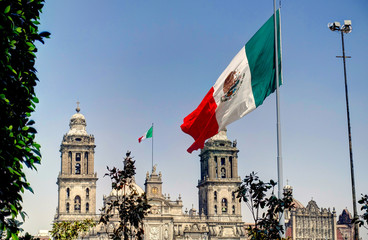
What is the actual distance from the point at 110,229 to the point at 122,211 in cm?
8403

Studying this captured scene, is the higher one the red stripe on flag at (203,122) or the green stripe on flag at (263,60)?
the green stripe on flag at (263,60)

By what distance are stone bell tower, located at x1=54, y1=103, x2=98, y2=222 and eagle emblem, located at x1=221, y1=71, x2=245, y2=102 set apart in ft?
307

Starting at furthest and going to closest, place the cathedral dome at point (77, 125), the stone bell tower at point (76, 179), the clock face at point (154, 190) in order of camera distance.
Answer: the clock face at point (154, 190), the cathedral dome at point (77, 125), the stone bell tower at point (76, 179)

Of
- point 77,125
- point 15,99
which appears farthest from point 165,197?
point 15,99

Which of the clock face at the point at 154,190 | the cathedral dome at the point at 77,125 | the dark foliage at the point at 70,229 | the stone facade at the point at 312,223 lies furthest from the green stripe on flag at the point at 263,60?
the stone facade at the point at 312,223

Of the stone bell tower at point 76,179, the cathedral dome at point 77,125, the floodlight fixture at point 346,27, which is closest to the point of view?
the floodlight fixture at point 346,27

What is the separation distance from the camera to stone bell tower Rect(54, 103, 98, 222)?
115312 millimetres

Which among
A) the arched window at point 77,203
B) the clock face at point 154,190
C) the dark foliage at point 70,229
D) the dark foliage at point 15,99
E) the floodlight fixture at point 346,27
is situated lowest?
the dark foliage at point 70,229

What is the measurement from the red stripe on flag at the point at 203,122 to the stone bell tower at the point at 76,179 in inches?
3621

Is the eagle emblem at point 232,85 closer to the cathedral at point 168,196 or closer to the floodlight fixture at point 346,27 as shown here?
the floodlight fixture at point 346,27

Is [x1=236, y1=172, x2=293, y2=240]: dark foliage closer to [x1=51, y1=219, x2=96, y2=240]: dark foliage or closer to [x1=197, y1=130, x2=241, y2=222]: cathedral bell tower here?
[x1=51, y1=219, x2=96, y2=240]: dark foliage

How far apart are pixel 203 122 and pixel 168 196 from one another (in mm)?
99499

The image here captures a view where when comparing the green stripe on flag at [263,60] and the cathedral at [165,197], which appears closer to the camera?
the green stripe on flag at [263,60]

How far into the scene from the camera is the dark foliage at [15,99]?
16.1 m
